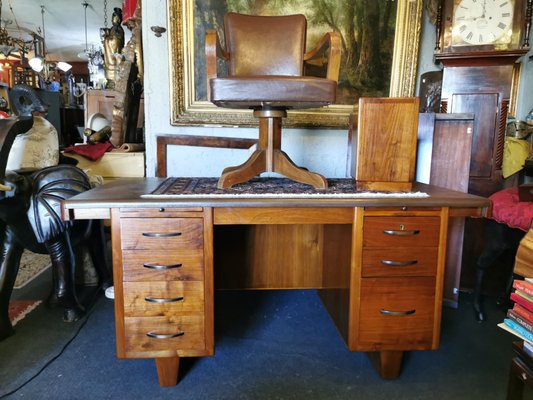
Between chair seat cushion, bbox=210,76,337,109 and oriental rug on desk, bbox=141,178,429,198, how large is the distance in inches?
12.3

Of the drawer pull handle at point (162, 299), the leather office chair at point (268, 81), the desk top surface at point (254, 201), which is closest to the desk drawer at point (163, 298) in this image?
the drawer pull handle at point (162, 299)

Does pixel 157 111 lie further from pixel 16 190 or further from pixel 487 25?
pixel 487 25

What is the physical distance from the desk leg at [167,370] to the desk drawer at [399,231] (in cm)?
73

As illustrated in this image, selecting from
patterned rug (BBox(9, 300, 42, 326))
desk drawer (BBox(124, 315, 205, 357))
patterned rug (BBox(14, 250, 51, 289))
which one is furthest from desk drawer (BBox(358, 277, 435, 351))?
patterned rug (BBox(14, 250, 51, 289))

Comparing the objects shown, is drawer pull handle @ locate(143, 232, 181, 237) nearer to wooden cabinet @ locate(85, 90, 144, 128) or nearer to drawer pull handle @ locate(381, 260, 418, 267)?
drawer pull handle @ locate(381, 260, 418, 267)

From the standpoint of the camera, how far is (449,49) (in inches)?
77.4

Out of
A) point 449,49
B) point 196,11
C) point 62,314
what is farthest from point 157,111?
point 449,49

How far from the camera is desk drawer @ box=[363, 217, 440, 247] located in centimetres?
120

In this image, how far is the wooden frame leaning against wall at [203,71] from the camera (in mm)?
2020

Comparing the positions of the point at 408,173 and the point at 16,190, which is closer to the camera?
the point at 408,173

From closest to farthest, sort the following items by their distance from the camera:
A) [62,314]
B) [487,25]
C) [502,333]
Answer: [502,333]
[62,314]
[487,25]

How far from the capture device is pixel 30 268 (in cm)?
240

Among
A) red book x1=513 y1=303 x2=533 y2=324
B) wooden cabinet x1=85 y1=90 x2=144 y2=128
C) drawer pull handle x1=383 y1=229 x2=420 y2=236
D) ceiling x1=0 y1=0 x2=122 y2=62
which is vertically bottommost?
red book x1=513 y1=303 x2=533 y2=324

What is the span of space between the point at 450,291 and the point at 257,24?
156 centimetres
